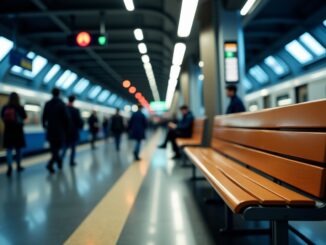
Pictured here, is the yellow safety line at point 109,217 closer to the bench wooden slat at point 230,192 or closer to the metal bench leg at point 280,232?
the bench wooden slat at point 230,192

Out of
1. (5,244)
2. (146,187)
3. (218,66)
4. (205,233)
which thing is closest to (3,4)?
(218,66)

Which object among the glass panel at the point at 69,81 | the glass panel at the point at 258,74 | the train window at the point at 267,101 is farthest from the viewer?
the glass panel at the point at 69,81

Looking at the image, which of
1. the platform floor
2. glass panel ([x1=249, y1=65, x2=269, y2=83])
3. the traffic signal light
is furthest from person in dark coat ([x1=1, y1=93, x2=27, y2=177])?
glass panel ([x1=249, y1=65, x2=269, y2=83])

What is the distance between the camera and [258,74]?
15789mm

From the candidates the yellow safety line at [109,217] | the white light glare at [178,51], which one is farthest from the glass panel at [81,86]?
the yellow safety line at [109,217]

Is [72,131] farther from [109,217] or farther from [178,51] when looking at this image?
[178,51]

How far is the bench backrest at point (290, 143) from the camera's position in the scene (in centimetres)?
165

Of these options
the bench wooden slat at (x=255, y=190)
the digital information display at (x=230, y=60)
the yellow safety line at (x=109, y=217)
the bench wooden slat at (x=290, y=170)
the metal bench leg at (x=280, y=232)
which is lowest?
the yellow safety line at (x=109, y=217)

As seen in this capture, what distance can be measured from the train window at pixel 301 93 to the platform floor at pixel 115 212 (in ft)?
14.3

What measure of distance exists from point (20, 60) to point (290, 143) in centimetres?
→ 730

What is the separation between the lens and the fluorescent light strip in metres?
5.67

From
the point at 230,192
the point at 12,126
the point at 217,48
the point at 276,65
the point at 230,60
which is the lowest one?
the point at 230,192

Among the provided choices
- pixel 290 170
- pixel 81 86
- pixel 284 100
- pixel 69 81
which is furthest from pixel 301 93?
pixel 81 86

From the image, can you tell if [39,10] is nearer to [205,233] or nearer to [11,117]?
[11,117]
